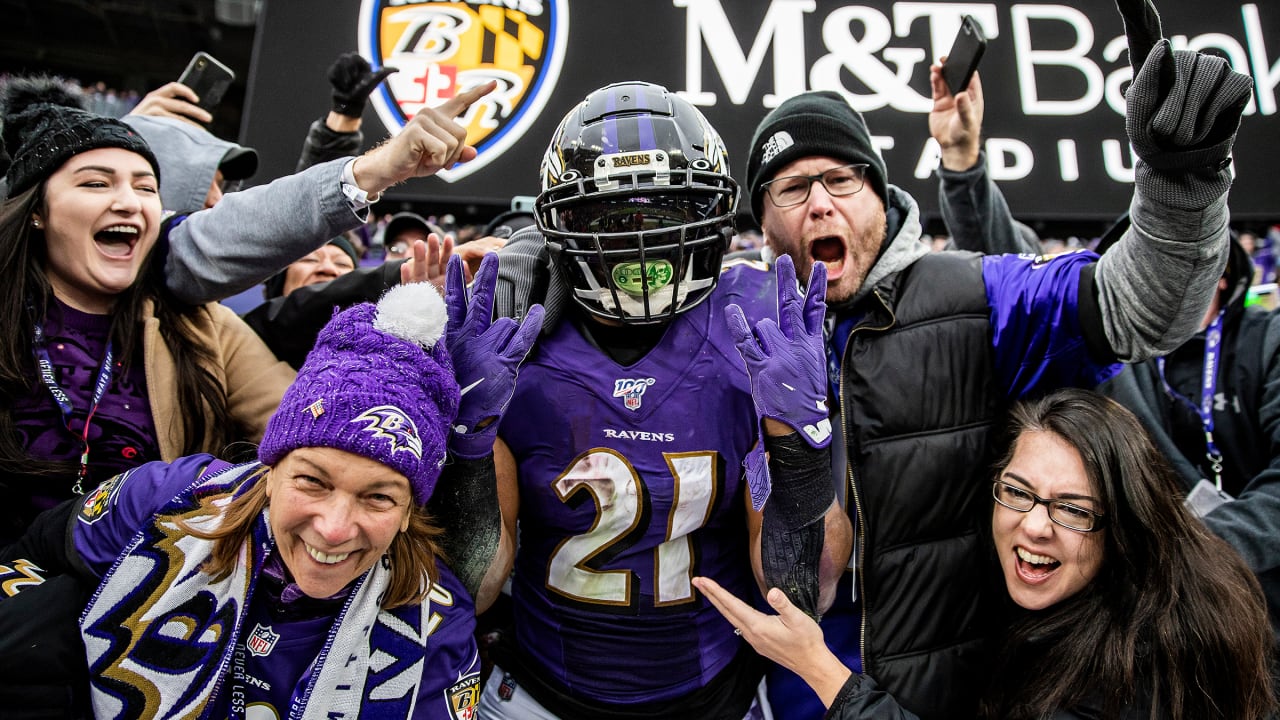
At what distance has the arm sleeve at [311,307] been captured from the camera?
215 cm

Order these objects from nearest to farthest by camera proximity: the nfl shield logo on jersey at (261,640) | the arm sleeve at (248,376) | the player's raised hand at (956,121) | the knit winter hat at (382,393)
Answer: the knit winter hat at (382,393), the nfl shield logo on jersey at (261,640), the arm sleeve at (248,376), the player's raised hand at (956,121)

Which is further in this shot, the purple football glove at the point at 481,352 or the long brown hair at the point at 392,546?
A: the purple football glove at the point at 481,352

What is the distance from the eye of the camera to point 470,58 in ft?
16.7

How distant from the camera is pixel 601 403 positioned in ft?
5.67

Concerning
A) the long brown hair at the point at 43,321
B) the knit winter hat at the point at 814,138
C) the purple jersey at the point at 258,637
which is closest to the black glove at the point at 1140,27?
the knit winter hat at the point at 814,138

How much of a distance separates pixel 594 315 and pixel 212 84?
218 centimetres

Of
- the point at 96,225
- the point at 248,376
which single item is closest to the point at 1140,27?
the point at 248,376

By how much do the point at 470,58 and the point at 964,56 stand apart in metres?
3.71

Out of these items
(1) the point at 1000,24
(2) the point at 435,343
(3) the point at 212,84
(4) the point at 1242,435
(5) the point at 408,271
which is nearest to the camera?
(2) the point at 435,343

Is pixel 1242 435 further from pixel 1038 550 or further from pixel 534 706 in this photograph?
pixel 534 706

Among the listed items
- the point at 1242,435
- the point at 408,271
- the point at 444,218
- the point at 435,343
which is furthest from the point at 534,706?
the point at 444,218

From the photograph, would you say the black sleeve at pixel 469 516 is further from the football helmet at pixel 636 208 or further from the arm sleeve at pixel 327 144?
the arm sleeve at pixel 327 144

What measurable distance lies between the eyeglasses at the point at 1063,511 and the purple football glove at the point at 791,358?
1.88ft

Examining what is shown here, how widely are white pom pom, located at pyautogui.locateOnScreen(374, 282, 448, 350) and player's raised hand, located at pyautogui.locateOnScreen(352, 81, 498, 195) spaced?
392 millimetres
